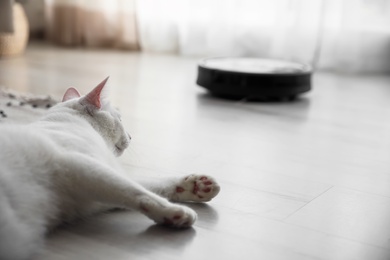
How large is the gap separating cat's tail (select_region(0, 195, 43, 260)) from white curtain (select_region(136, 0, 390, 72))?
2.74 m

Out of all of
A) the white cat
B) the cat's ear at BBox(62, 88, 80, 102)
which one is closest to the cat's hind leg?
the white cat

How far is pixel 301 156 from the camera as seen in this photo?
176 cm

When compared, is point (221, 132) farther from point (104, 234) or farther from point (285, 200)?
point (104, 234)

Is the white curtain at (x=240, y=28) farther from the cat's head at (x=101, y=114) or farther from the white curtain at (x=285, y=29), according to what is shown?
the cat's head at (x=101, y=114)

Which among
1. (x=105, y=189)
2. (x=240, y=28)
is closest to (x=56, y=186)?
(x=105, y=189)

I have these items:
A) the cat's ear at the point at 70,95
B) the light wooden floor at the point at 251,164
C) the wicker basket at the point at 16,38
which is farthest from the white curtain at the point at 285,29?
the cat's ear at the point at 70,95

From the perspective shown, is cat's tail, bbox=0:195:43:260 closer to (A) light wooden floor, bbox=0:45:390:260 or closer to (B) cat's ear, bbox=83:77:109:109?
(A) light wooden floor, bbox=0:45:390:260

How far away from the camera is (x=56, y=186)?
43.5 inches

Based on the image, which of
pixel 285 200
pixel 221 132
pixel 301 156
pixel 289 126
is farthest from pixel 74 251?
pixel 289 126

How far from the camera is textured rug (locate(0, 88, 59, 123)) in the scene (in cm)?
201

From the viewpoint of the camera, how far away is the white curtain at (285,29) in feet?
11.1

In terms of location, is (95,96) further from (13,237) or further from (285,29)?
(285,29)

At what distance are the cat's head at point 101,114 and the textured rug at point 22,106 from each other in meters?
0.70

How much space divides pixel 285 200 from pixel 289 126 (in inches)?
31.7
